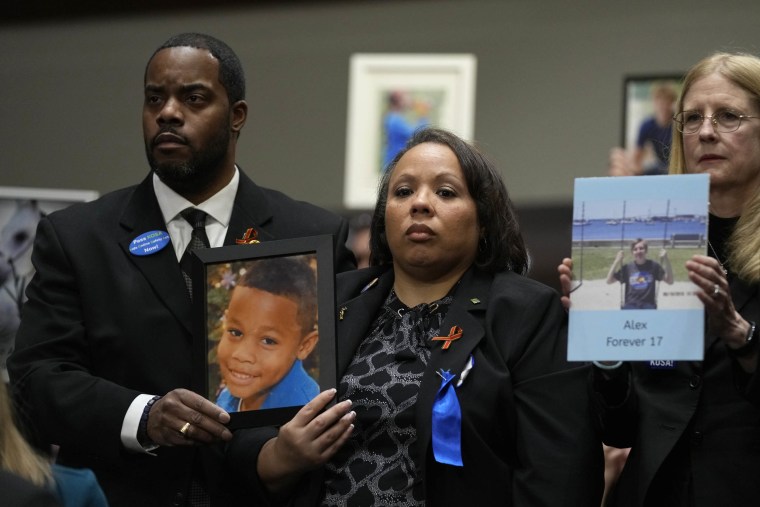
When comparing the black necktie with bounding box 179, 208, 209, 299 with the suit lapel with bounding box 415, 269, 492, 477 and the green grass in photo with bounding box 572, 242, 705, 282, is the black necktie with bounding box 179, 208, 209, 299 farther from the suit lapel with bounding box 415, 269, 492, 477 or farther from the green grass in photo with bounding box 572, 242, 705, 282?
the green grass in photo with bounding box 572, 242, 705, 282

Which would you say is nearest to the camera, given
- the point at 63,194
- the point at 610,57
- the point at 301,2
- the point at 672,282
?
the point at 672,282

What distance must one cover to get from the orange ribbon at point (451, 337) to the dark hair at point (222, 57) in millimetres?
1079

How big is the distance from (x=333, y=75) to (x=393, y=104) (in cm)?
100

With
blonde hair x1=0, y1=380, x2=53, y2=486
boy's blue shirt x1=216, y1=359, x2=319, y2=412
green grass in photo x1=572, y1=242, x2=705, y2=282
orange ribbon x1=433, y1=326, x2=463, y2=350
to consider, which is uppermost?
green grass in photo x1=572, y1=242, x2=705, y2=282

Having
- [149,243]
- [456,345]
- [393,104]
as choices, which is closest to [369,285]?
[456,345]

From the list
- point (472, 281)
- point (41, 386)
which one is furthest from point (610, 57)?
point (41, 386)

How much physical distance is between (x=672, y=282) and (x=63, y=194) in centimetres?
283

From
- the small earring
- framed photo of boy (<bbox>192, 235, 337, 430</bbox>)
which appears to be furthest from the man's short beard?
the small earring

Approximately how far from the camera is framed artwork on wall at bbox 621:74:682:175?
22.2 ft

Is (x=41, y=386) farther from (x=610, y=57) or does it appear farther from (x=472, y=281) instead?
(x=610, y=57)

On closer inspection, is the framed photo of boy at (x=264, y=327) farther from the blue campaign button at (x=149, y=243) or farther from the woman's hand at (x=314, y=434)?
the blue campaign button at (x=149, y=243)

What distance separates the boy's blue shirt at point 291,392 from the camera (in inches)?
120

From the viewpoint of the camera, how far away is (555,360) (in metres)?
3.04

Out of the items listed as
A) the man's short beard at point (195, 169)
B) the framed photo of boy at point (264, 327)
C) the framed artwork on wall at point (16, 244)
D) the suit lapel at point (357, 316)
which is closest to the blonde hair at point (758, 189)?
the suit lapel at point (357, 316)
